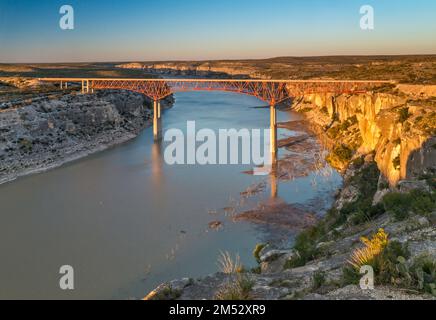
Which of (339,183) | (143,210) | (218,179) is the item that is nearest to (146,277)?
(143,210)

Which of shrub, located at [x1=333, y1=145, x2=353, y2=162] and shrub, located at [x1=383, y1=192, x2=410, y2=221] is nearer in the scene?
shrub, located at [x1=383, y1=192, x2=410, y2=221]

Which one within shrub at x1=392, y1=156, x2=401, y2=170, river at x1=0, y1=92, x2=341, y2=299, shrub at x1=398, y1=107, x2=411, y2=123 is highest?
shrub at x1=398, y1=107, x2=411, y2=123

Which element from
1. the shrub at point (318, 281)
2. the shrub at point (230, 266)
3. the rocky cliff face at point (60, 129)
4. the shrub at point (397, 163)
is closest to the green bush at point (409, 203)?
the shrub at point (230, 266)

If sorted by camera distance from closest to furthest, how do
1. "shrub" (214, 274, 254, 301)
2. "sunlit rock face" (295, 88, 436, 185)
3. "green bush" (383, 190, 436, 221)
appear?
"shrub" (214, 274, 254, 301)
"green bush" (383, 190, 436, 221)
"sunlit rock face" (295, 88, 436, 185)

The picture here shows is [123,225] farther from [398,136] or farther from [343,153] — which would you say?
[343,153]

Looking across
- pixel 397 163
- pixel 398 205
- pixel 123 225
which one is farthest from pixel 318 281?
pixel 123 225

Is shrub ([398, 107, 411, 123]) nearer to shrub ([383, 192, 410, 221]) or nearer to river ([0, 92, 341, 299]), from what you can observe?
river ([0, 92, 341, 299])

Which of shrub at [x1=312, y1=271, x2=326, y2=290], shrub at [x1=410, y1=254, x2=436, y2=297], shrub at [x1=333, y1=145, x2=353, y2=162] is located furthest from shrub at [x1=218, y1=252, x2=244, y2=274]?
shrub at [x1=333, y1=145, x2=353, y2=162]

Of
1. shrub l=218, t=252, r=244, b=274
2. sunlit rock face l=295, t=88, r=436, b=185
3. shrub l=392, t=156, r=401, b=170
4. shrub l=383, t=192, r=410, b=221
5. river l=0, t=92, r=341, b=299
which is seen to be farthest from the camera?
shrub l=392, t=156, r=401, b=170
